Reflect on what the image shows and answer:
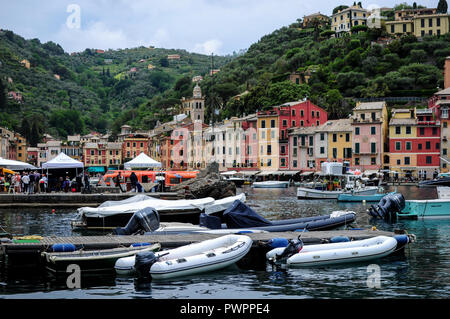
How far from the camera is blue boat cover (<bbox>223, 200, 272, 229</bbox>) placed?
22.9m

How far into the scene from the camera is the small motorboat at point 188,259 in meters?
16.2

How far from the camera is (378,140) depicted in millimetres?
81062

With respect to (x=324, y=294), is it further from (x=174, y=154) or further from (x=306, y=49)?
(x=306, y=49)

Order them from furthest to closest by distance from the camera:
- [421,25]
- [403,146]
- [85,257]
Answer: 1. [421,25]
2. [403,146]
3. [85,257]

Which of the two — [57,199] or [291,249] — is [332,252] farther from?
[57,199]

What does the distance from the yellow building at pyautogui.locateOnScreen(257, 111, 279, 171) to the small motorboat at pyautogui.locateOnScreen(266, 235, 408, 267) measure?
7059cm

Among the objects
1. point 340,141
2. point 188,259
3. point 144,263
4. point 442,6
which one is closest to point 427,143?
point 340,141

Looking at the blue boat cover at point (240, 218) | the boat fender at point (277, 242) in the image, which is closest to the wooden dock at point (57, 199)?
the blue boat cover at point (240, 218)

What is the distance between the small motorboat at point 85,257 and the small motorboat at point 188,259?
407 mm

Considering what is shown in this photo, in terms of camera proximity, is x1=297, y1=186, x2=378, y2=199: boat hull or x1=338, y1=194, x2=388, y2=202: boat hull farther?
x1=297, y1=186, x2=378, y2=199: boat hull

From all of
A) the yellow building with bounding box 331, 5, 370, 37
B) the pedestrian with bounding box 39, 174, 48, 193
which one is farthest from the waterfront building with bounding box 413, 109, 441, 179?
the yellow building with bounding box 331, 5, 370, 37

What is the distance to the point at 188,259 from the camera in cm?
1661

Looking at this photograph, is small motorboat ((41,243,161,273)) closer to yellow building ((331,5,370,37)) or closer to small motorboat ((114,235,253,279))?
small motorboat ((114,235,253,279))

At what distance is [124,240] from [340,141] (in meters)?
67.9
